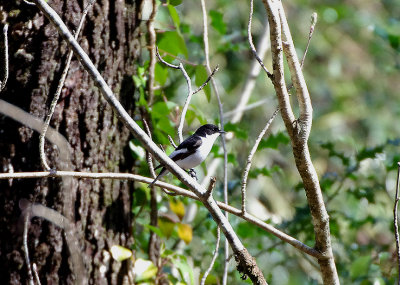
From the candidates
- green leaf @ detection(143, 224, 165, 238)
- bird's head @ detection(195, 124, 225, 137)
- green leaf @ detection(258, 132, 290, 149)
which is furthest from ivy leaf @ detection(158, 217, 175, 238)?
green leaf @ detection(258, 132, 290, 149)

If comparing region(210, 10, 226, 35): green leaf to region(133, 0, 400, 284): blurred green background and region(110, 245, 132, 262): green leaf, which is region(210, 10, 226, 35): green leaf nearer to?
region(133, 0, 400, 284): blurred green background

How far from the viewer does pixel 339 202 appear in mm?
7195

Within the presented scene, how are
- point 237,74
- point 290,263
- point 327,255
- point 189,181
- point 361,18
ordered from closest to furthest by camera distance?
point 189,181, point 327,255, point 290,263, point 237,74, point 361,18

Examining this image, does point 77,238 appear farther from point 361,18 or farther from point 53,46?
point 361,18

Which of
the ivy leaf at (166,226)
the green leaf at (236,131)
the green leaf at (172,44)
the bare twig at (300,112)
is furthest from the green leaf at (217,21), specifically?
the bare twig at (300,112)

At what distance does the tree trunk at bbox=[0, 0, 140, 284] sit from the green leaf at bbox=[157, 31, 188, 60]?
51 cm

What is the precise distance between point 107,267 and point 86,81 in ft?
3.49

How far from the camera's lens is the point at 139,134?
2059 millimetres

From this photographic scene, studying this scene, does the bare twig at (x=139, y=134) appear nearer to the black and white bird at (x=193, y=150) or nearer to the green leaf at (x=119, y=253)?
the green leaf at (x=119, y=253)

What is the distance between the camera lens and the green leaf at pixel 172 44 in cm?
378

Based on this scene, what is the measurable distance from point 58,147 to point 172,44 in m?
1.24

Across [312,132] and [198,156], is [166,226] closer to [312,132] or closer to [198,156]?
[198,156]

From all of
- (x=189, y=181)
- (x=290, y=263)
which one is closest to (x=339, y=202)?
(x=290, y=263)

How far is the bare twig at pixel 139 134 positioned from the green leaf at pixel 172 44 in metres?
1.68
